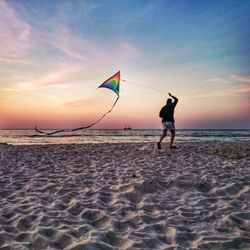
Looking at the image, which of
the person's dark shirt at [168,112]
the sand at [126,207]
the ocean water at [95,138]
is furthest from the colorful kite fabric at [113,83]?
the ocean water at [95,138]

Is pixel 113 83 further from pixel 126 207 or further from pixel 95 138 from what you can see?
pixel 95 138

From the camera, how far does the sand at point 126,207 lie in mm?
3672

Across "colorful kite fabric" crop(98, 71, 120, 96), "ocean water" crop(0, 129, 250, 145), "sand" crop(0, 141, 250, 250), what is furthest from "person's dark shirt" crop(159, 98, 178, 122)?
"ocean water" crop(0, 129, 250, 145)

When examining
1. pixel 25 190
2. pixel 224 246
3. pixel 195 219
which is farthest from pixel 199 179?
pixel 25 190

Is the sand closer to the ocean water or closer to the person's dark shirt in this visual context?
the person's dark shirt

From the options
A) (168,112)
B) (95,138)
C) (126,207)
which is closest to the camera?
(126,207)

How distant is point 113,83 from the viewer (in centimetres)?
1283

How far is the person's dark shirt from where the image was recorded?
41.6 ft

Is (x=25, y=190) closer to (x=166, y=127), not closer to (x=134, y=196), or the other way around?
(x=134, y=196)

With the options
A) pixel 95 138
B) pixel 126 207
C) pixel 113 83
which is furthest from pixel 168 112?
pixel 95 138

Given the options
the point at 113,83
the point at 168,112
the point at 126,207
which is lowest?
the point at 126,207

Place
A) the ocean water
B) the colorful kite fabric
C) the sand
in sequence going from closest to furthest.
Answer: the sand, the colorful kite fabric, the ocean water

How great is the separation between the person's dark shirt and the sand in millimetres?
4627

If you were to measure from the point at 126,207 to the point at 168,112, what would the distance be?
27.2 feet
